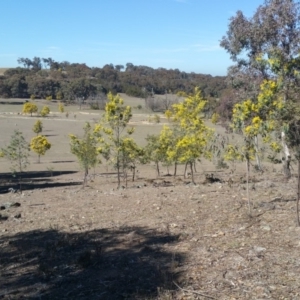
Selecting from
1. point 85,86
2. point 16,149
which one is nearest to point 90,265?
point 16,149

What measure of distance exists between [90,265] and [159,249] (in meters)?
1.26

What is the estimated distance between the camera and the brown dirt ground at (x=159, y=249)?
20.4 ft

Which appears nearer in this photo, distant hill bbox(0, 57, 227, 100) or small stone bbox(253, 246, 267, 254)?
small stone bbox(253, 246, 267, 254)

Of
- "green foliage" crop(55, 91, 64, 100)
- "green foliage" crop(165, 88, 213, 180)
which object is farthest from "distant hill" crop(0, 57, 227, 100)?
Result: "green foliage" crop(165, 88, 213, 180)

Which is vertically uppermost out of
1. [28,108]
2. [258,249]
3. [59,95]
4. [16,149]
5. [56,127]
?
[59,95]

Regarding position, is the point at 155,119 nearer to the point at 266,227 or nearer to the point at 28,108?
the point at 28,108

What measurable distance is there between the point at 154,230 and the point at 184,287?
322 cm

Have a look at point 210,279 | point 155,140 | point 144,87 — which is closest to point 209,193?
point 210,279

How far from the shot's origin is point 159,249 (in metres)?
7.94

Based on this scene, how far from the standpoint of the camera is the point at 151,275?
6723 mm

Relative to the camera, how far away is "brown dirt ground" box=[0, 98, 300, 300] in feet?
20.4

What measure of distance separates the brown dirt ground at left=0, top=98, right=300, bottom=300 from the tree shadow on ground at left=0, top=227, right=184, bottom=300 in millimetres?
17

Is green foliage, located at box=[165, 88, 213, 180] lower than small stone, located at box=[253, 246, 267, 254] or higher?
higher

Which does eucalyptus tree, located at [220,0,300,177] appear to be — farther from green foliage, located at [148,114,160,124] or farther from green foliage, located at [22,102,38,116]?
green foliage, located at [22,102,38,116]
